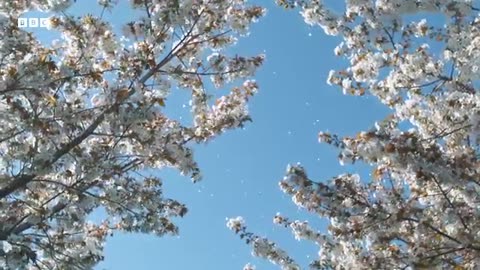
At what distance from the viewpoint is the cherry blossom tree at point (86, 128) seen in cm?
748

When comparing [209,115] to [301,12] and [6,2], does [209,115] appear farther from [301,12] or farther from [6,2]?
[6,2]

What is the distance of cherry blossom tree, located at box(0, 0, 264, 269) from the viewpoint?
7.48 meters

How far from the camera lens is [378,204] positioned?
784 cm

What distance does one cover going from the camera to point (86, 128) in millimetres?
8312

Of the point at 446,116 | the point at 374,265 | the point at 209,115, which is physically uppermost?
the point at 209,115

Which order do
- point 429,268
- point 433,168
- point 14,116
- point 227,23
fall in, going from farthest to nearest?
point 227,23 < point 14,116 < point 429,268 < point 433,168

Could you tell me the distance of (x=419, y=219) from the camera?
7574 millimetres

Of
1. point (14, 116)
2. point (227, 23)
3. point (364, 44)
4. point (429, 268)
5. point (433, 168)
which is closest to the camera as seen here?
point (433, 168)

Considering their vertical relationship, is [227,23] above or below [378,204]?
above

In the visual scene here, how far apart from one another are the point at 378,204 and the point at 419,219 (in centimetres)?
52

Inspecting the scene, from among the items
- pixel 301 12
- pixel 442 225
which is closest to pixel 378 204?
pixel 442 225

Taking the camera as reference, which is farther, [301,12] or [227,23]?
[227,23]

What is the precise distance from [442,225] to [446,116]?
1.41m

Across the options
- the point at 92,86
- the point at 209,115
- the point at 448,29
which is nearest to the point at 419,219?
the point at 448,29
